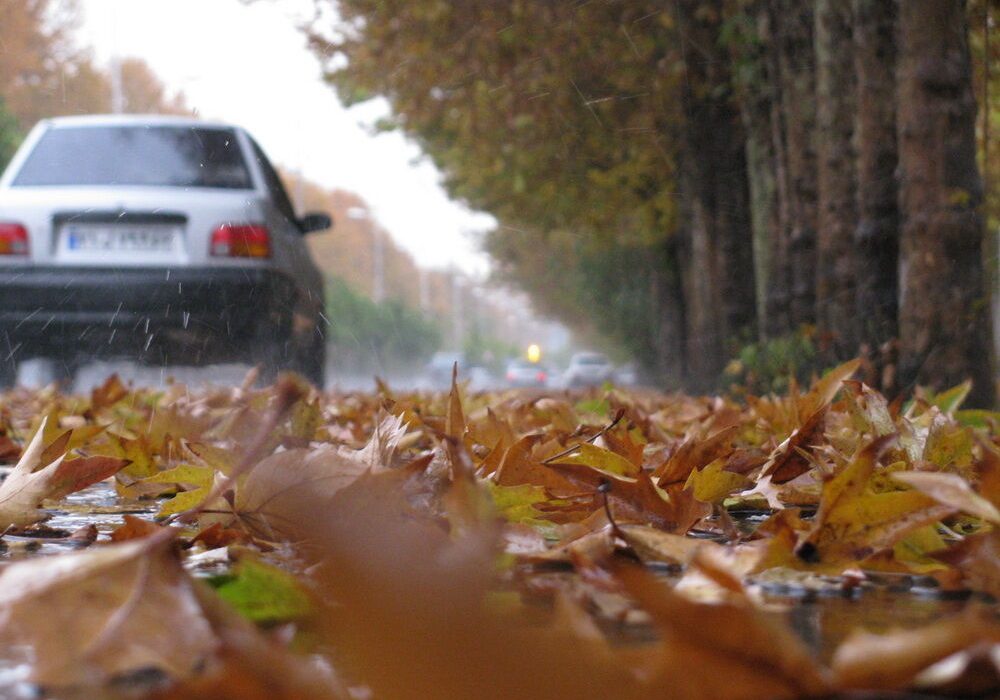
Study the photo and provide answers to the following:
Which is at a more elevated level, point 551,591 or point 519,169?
point 519,169

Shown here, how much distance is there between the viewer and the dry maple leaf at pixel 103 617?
76 cm

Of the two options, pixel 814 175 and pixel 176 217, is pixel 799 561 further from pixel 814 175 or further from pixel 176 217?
pixel 814 175

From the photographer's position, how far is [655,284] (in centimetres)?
2319

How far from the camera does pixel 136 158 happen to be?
6.81 metres

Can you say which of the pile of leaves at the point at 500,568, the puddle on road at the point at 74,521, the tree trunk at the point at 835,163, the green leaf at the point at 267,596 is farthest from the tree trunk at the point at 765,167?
the green leaf at the point at 267,596

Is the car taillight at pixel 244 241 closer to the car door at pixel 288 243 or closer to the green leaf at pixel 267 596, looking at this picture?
the car door at pixel 288 243

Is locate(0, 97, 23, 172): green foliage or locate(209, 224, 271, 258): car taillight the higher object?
locate(0, 97, 23, 172): green foliage

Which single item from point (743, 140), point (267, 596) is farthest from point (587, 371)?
point (267, 596)

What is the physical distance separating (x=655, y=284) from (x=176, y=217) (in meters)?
17.3

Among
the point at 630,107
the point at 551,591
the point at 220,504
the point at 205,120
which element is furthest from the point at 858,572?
the point at 630,107

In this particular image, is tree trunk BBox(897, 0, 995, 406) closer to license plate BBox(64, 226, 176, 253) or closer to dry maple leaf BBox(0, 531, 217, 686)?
license plate BBox(64, 226, 176, 253)

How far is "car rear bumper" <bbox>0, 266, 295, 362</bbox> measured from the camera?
6551 millimetres

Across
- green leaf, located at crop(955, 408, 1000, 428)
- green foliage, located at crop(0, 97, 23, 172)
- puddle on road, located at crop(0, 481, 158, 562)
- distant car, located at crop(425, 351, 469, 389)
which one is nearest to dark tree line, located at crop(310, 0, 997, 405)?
Answer: green leaf, located at crop(955, 408, 1000, 428)

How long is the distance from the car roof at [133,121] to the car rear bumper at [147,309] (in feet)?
2.94
